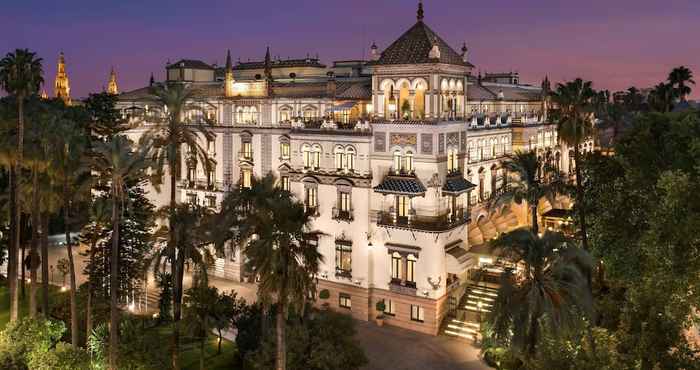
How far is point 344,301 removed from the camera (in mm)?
47375

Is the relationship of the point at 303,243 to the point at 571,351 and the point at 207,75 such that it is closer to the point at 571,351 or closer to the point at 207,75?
the point at 571,351

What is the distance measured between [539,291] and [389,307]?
2381 centimetres

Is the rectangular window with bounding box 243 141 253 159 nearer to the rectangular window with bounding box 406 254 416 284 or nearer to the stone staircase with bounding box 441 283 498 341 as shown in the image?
the rectangular window with bounding box 406 254 416 284

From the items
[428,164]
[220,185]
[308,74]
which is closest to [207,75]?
[308,74]

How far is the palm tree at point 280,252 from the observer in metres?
28.2

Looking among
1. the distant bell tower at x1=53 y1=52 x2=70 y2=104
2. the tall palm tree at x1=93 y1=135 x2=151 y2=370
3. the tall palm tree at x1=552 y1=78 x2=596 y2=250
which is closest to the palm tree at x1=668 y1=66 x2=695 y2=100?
the tall palm tree at x1=552 y1=78 x2=596 y2=250

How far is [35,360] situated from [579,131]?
37.1 m

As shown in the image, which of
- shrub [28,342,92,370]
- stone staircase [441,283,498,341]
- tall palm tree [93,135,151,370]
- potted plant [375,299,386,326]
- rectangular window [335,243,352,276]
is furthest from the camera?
rectangular window [335,243,352,276]

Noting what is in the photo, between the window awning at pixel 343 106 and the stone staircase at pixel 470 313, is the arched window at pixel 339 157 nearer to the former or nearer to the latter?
the window awning at pixel 343 106

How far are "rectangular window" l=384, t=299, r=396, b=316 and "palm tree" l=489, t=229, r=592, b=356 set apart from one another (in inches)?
860

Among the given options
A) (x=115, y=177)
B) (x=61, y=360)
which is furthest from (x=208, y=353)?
(x=115, y=177)

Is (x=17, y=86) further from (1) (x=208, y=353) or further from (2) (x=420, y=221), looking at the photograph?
(2) (x=420, y=221)

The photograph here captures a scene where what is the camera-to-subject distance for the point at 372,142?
45625mm

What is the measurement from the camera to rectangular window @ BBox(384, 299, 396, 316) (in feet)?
148
